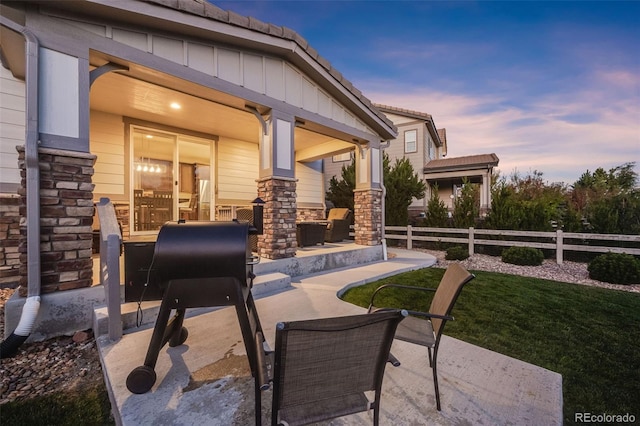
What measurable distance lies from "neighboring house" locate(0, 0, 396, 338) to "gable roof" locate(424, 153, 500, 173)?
7160 mm

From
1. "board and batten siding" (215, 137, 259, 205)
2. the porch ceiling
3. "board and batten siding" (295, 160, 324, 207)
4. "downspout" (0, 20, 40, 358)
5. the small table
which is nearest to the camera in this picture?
"downspout" (0, 20, 40, 358)

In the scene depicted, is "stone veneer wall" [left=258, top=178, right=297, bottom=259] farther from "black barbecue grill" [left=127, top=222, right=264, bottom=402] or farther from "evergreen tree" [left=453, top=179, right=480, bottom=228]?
"evergreen tree" [left=453, top=179, right=480, bottom=228]

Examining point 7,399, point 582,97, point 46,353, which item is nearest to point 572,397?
point 7,399

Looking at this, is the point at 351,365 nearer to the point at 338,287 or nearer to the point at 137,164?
the point at 338,287

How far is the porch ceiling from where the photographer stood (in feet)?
14.3

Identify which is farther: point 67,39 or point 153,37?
point 153,37

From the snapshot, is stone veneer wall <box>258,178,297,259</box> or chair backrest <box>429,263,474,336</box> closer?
chair backrest <box>429,263,474,336</box>

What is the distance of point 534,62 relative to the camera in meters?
7.50

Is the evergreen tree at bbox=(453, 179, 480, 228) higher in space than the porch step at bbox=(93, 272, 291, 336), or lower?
higher

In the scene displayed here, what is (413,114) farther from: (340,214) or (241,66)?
(241,66)

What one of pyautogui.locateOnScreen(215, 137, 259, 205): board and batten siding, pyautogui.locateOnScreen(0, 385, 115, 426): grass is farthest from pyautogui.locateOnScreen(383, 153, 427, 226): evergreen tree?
pyautogui.locateOnScreen(0, 385, 115, 426): grass

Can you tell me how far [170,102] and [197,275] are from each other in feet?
15.6

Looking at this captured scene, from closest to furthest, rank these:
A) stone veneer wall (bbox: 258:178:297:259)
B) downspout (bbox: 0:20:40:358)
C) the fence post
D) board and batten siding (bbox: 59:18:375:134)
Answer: downspout (bbox: 0:20:40:358) < board and batten siding (bbox: 59:18:375:134) < stone veneer wall (bbox: 258:178:297:259) < the fence post

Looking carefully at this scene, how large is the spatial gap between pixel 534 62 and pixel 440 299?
8.87 m
